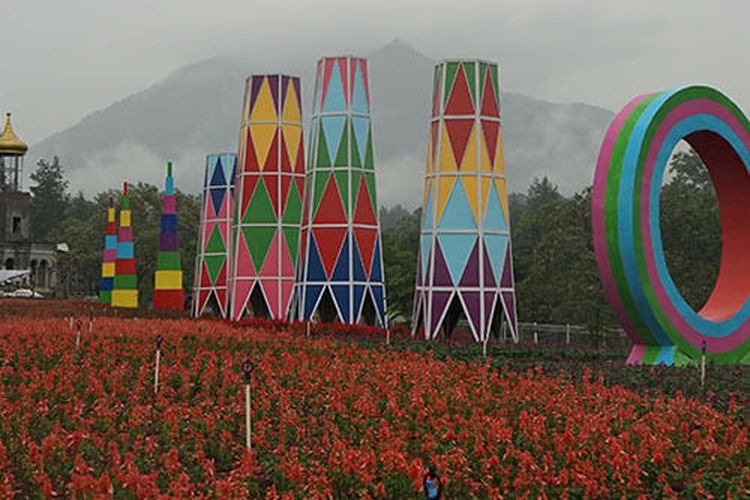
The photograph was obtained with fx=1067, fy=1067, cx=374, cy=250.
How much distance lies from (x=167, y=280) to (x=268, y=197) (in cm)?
897

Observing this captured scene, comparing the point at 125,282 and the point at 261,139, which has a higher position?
the point at 261,139

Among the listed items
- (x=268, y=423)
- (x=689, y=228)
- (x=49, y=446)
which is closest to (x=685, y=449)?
(x=268, y=423)

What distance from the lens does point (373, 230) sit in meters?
30.7

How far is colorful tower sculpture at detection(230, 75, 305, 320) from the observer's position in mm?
34000

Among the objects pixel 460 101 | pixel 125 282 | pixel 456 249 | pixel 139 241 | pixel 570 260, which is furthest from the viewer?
pixel 139 241

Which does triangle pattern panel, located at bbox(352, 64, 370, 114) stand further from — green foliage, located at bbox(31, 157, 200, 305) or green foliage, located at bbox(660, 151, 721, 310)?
green foliage, located at bbox(31, 157, 200, 305)

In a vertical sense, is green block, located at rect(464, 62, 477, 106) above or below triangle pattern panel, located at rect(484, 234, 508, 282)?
above

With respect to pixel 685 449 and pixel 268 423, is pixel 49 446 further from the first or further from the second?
pixel 685 449

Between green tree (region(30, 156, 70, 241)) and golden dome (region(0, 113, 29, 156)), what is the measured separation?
3314cm

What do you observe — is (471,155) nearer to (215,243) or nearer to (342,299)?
(342,299)

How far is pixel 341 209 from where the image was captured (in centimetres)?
3036

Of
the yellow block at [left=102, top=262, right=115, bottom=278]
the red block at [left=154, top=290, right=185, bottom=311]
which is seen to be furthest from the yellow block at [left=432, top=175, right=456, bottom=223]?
the yellow block at [left=102, top=262, right=115, bottom=278]

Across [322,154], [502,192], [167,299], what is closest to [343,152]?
[322,154]

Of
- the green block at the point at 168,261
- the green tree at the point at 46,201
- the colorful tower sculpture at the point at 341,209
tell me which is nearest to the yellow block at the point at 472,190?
the colorful tower sculpture at the point at 341,209
